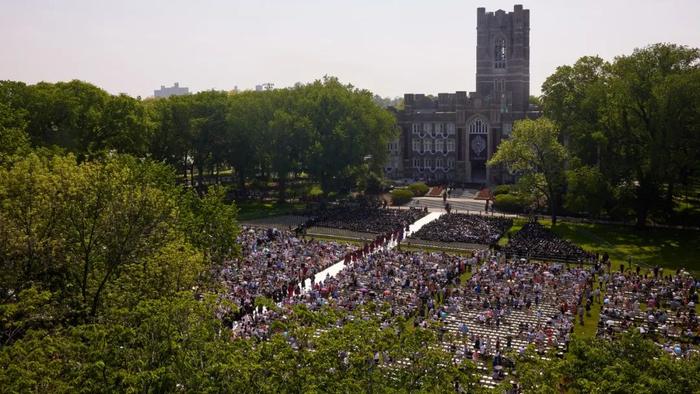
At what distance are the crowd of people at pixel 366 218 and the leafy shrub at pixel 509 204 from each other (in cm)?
788

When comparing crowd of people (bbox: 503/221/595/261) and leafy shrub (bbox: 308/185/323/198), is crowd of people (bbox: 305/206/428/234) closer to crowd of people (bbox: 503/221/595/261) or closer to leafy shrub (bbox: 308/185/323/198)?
leafy shrub (bbox: 308/185/323/198)

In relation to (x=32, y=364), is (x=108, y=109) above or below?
above

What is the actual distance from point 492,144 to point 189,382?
71.4 metres

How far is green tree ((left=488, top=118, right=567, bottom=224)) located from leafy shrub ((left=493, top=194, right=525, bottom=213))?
4447 millimetres

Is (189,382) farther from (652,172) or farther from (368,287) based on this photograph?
(652,172)

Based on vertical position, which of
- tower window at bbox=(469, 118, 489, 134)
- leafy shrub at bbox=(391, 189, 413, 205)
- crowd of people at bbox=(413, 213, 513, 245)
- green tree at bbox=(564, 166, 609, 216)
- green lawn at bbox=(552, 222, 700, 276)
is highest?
tower window at bbox=(469, 118, 489, 134)

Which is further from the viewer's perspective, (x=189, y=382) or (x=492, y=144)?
(x=492, y=144)

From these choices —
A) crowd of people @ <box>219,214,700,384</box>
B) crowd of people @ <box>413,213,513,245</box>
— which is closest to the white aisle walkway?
crowd of people @ <box>219,214,700,384</box>

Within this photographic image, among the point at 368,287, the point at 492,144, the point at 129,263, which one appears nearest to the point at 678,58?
the point at 492,144

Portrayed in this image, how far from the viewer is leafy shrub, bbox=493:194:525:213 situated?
63828 mm

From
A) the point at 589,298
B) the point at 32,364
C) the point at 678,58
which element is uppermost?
the point at 678,58

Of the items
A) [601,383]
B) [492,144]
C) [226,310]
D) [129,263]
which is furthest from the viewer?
[492,144]

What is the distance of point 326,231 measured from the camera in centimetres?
5494

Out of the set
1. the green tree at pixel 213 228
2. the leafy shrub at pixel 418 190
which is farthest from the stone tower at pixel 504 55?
the green tree at pixel 213 228
